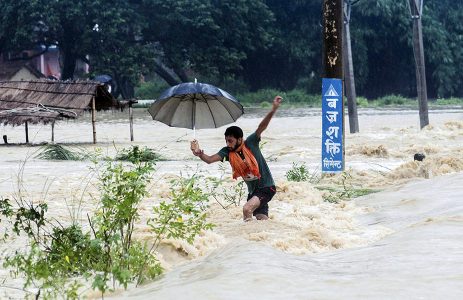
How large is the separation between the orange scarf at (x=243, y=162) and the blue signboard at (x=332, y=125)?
5794 millimetres

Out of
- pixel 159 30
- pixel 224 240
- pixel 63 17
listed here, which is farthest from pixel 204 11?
pixel 224 240

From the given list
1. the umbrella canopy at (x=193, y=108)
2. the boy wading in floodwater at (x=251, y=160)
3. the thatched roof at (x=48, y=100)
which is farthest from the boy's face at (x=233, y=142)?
the thatched roof at (x=48, y=100)

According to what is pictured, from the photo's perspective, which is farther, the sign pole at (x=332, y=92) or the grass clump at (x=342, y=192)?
the sign pole at (x=332, y=92)

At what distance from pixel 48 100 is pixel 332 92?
14950 millimetres

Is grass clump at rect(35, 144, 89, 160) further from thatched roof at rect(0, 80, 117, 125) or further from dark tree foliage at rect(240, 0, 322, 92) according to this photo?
dark tree foliage at rect(240, 0, 322, 92)

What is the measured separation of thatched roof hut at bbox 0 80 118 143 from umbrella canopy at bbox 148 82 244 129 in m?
14.6

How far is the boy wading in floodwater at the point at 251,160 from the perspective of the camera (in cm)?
1157

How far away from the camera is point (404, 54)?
218 ft

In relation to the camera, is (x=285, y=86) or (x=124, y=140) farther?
(x=285, y=86)

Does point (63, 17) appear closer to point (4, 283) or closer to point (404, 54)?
point (404, 54)

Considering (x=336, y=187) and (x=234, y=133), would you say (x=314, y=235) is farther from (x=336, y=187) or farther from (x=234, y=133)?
(x=336, y=187)

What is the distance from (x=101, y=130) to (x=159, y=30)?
20.9m

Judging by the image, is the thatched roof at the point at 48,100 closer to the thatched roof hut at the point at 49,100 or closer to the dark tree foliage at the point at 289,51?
the thatched roof hut at the point at 49,100

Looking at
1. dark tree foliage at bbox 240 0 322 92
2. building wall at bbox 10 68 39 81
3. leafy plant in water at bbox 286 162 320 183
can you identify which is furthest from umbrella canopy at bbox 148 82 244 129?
building wall at bbox 10 68 39 81
